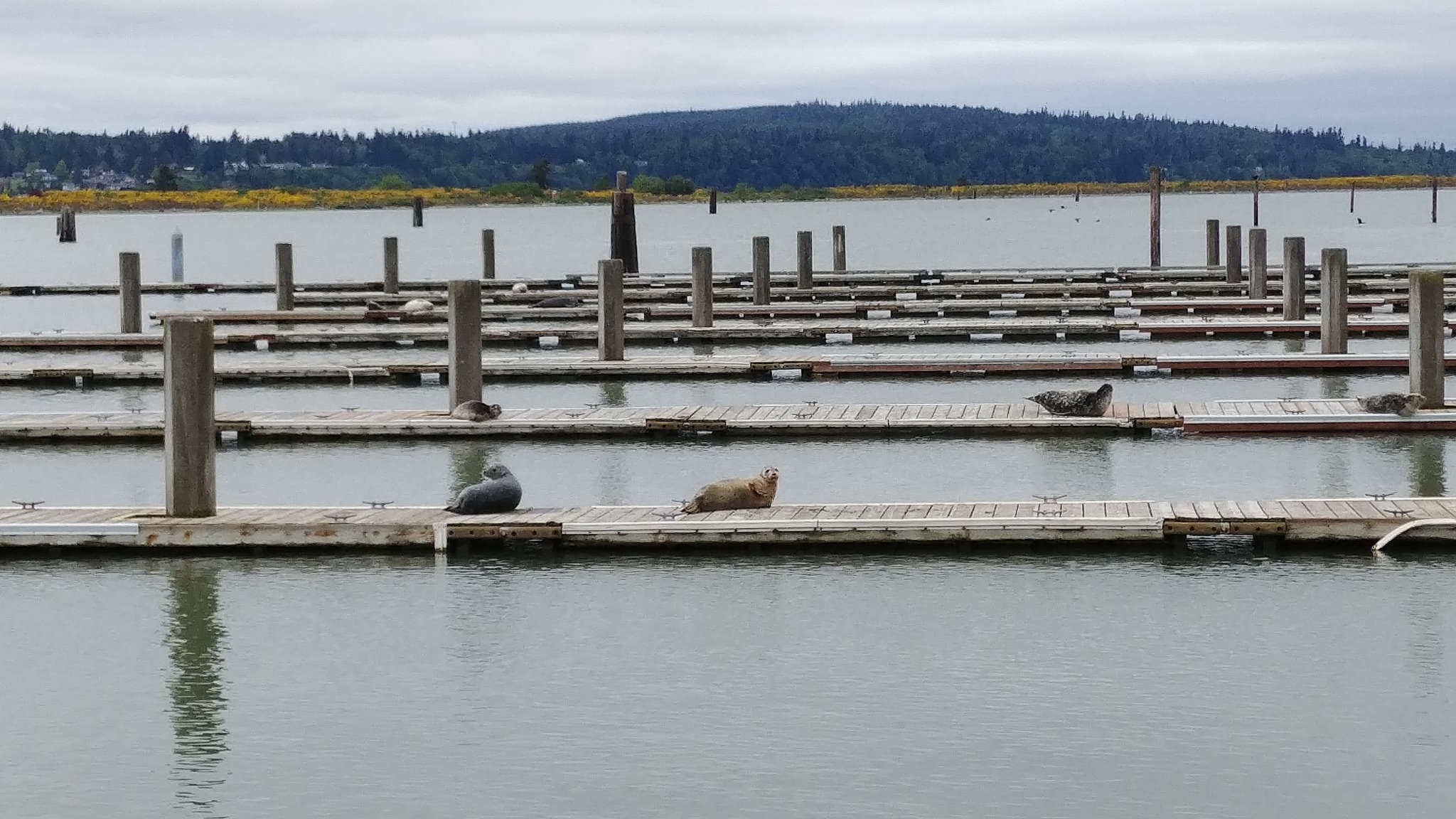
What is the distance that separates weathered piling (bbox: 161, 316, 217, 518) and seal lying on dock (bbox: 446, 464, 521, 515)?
1.48 metres

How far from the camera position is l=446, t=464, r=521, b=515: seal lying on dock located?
13.0m

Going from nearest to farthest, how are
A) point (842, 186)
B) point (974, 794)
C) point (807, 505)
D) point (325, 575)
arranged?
point (974, 794), point (325, 575), point (807, 505), point (842, 186)

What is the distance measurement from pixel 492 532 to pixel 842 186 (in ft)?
620

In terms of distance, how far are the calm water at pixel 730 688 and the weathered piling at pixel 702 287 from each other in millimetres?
15170

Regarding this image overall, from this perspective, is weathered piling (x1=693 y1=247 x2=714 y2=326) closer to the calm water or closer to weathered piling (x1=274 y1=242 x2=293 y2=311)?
weathered piling (x1=274 y1=242 x2=293 y2=311)

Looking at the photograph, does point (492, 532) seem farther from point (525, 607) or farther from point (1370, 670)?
point (1370, 670)

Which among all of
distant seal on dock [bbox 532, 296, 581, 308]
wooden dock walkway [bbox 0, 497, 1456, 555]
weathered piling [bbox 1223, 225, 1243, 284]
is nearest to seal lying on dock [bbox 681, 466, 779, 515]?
wooden dock walkway [bbox 0, 497, 1456, 555]

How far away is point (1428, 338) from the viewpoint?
57.1 feet

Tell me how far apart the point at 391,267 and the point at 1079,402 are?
2196 centimetres

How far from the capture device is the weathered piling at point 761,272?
32875 mm

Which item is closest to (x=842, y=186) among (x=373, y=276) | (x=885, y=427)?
(x=373, y=276)

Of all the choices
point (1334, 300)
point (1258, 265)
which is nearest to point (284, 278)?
point (1258, 265)

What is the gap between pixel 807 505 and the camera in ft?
43.2

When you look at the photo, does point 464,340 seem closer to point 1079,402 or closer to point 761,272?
point 1079,402
